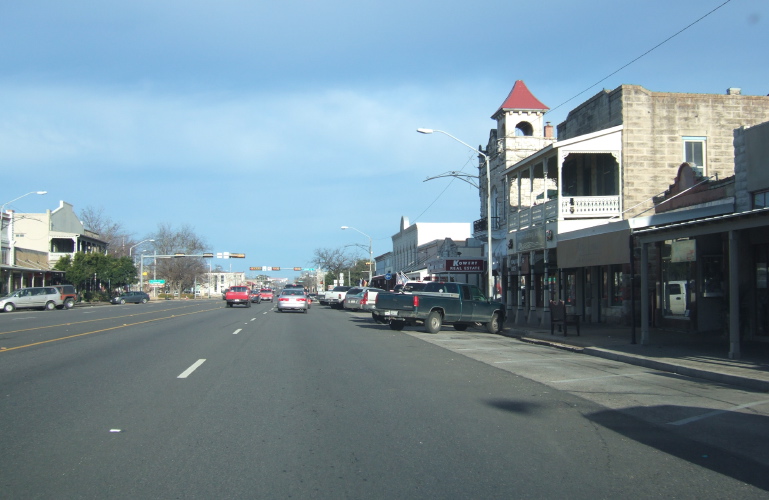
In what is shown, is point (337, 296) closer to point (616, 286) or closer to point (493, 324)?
point (493, 324)

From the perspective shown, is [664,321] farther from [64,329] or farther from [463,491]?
[64,329]

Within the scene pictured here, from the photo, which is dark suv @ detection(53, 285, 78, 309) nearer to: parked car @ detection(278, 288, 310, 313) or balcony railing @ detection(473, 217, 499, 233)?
parked car @ detection(278, 288, 310, 313)

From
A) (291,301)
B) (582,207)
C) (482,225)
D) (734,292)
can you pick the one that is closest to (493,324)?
(582,207)

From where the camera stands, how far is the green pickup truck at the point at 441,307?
24.4 meters

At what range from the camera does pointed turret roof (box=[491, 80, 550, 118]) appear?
1538 inches

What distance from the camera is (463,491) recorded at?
5.58 metres

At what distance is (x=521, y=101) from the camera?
39.4 meters

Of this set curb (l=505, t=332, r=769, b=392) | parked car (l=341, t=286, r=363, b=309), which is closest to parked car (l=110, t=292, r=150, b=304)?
parked car (l=341, t=286, r=363, b=309)

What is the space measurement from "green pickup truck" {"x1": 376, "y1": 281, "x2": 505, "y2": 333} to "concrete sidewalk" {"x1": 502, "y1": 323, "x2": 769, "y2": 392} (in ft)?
5.01

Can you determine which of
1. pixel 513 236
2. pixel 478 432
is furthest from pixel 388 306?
pixel 478 432

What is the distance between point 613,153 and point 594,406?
18.4m

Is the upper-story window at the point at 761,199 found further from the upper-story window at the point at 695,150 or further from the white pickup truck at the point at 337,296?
the white pickup truck at the point at 337,296

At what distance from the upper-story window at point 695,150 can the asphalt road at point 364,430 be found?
15660mm

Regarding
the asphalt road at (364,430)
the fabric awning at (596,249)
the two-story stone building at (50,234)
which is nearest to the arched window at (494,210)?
the fabric awning at (596,249)
